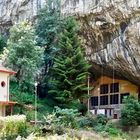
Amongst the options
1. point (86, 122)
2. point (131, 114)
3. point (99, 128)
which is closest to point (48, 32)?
point (86, 122)

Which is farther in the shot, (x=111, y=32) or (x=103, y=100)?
(x=103, y=100)

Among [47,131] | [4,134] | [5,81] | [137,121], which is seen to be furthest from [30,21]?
[4,134]

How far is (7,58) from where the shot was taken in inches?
1423

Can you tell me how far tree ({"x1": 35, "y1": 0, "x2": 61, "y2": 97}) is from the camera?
130 feet

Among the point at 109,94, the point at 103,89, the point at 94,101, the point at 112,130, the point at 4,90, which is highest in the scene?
the point at 103,89

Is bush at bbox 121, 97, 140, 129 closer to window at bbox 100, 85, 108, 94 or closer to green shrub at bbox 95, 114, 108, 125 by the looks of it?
green shrub at bbox 95, 114, 108, 125

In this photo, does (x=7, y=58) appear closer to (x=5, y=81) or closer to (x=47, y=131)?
(x=5, y=81)

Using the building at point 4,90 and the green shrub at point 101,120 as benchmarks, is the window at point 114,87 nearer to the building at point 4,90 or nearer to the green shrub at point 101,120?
the green shrub at point 101,120

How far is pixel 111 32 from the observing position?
36.5 m

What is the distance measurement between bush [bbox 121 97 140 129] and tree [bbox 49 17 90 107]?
12.9 feet

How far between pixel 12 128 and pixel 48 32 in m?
20.8

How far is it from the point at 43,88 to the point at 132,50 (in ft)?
29.5

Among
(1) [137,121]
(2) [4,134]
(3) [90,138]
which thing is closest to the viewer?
(2) [4,134]

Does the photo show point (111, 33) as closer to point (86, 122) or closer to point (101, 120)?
point (101, 120)
